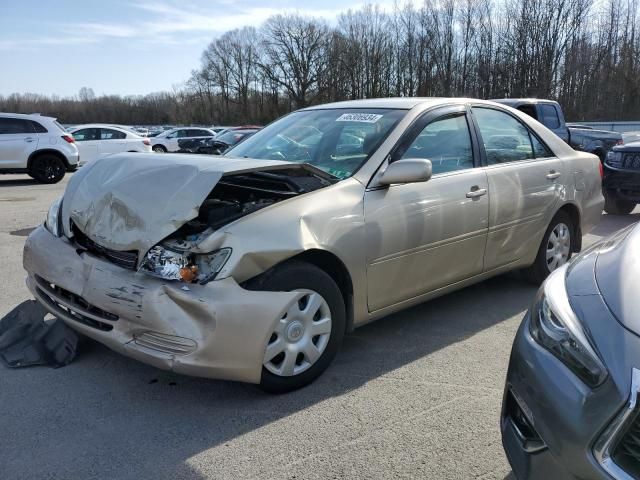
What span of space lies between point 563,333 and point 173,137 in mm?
31394

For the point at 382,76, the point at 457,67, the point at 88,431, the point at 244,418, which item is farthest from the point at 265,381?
the point at 382,76

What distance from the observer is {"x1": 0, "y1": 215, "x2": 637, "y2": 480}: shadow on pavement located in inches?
96.1

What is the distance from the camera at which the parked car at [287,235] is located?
2680 mm

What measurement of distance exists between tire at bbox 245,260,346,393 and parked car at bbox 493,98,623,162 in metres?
7.78

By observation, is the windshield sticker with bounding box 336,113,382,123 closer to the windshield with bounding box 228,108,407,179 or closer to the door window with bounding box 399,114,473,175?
the windshield with bounding box 228,108,407,179

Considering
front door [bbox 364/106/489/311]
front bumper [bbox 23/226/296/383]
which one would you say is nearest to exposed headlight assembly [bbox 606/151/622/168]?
front door [bbox 364/106/489/311]

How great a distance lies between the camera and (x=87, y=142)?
18.1 metres

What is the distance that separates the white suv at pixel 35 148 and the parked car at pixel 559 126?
1102cm

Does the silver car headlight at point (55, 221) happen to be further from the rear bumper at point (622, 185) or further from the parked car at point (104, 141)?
the parked car at point (104, 141)

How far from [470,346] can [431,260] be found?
0.65 metres

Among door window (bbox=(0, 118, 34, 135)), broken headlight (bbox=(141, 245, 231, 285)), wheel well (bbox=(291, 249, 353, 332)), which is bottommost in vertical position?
wheel well (bbox=(291, 249, 353, 332))

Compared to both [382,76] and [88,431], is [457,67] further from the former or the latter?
[88,431]

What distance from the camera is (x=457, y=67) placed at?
201 ft

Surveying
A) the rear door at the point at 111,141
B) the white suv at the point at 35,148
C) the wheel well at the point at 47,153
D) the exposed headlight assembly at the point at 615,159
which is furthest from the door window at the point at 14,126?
the exposed headlight assembly at the point at 615,159
